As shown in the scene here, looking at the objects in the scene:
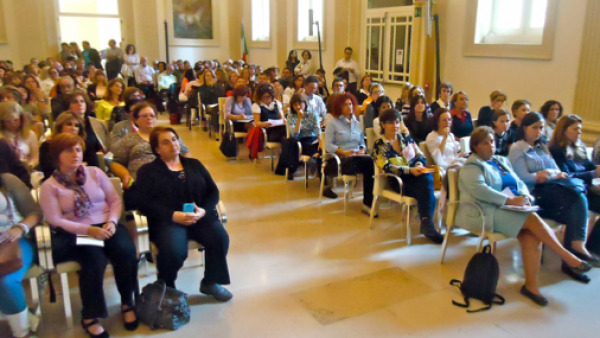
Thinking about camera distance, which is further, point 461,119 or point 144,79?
point 144,79

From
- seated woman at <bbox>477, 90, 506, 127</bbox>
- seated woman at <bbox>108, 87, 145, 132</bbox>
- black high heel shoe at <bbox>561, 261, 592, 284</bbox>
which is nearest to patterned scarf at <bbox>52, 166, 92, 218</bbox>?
seated woman at <bbox>108, 87, 145, 132</bbox>

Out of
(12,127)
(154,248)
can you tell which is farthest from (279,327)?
(12,127)

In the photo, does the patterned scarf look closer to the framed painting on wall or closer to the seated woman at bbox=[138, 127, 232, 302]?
the seated woman at bbox=[138, 127, 232, 302]

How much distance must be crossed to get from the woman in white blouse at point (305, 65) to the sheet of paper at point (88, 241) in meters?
9.97

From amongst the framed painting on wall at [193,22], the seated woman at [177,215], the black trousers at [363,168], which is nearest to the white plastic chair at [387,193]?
the black trousers at [363,168]

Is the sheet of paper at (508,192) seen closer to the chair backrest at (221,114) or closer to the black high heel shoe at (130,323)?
the black high heel shoe at (130,323)

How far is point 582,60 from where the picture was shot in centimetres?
620

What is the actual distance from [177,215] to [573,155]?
3.27m

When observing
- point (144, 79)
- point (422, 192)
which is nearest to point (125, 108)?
point (422, 192)

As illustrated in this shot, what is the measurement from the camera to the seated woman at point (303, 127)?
577 cm

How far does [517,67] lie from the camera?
281 inches

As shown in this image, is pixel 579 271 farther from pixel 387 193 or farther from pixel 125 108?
pixel 125 108

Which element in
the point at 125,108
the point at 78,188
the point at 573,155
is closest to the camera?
the point at 78,188

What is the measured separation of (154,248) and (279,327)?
3.05 feet
